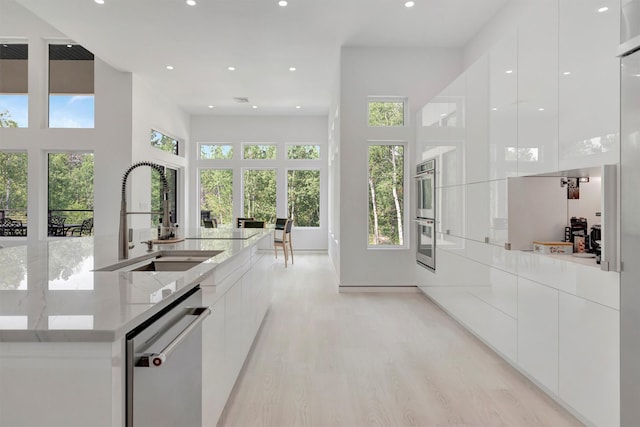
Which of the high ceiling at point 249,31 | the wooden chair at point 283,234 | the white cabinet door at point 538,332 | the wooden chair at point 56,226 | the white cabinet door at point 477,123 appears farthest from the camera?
the wooden chair at point 283,234

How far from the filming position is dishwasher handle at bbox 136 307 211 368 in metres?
0.91

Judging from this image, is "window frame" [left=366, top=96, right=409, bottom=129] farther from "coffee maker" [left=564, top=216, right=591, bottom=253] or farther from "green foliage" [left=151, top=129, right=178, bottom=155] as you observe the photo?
"green foliage" [left=151, top=129, right=178, bottom=155]

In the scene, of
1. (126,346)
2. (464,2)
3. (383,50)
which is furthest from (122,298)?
(383,50)

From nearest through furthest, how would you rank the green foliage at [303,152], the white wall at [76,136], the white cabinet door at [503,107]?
1. the white cabinet door at [503,107]
2. the white wall at [76,136]
3. the green foliage at [303,152]

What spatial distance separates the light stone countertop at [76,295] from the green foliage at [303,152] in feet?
23.7

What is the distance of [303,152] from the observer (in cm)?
885

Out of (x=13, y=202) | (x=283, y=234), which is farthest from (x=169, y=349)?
(x=13, y=202)

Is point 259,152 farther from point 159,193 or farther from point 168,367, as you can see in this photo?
point 168,367

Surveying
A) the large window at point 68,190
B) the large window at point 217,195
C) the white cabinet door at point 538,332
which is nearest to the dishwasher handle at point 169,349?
the white cabinet door at point 538,332

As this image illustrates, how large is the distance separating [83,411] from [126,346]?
5.9 inches

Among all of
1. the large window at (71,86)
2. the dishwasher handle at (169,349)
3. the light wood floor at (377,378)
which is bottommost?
the light wood floor at (377,378)

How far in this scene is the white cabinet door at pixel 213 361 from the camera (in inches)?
57.6

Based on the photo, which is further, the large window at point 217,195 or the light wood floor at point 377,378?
the large window at point 217,195

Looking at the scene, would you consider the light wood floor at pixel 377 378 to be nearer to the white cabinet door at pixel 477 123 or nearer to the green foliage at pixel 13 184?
the white cabinet door at pixel 477 123
